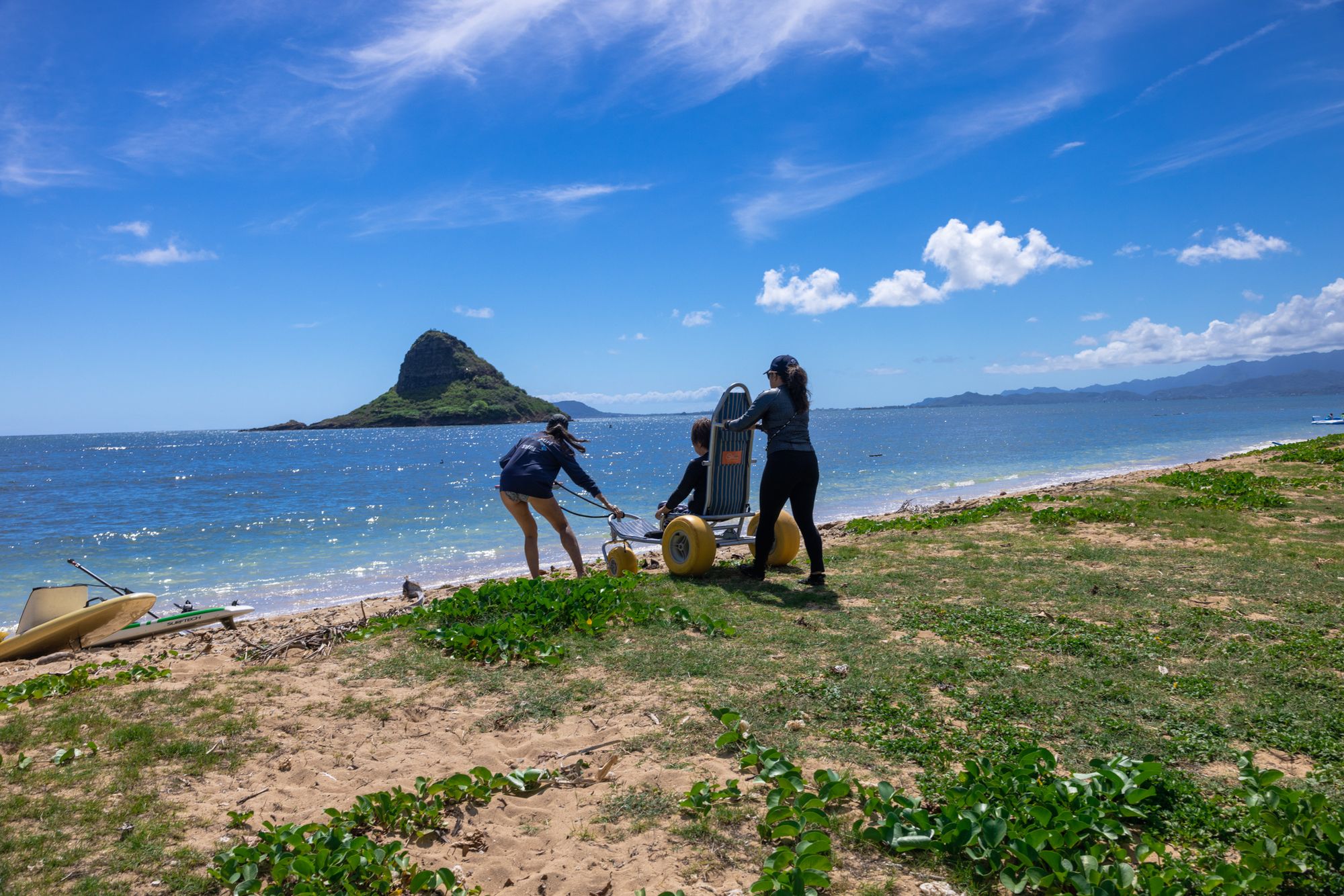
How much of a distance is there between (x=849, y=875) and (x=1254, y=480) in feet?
50.3

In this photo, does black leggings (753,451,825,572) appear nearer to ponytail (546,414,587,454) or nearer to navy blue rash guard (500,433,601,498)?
navy blue rash guard (500,433,601,498)

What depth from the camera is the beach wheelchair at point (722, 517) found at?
841 cm

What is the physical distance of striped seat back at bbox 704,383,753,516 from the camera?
8602 millimetres

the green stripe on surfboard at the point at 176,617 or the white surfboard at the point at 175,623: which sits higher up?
the green stripe on surfboard at the point at 176,617

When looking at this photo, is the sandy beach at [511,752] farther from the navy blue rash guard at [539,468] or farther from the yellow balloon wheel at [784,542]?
the navy blue rash guard at [539,468]

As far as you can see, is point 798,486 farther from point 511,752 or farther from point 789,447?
point 511,752

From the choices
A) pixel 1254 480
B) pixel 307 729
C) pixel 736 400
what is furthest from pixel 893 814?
pixel 1254 480

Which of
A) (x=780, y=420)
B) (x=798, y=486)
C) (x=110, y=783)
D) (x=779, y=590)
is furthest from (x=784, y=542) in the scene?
(x=110, y=783)

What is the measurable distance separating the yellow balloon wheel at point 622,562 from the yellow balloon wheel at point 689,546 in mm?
1074

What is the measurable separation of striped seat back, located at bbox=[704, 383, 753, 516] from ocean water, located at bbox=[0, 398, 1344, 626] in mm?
7011

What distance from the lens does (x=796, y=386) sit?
784cm

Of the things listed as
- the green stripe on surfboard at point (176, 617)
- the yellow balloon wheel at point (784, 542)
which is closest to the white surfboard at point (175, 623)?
the green stripe on surfboard at point (176, 617)

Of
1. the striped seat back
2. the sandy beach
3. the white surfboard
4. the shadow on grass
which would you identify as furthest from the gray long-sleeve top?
the white surfboard

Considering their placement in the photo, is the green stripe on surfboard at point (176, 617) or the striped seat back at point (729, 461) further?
the green stripe on surfboard at point (176, 617)
